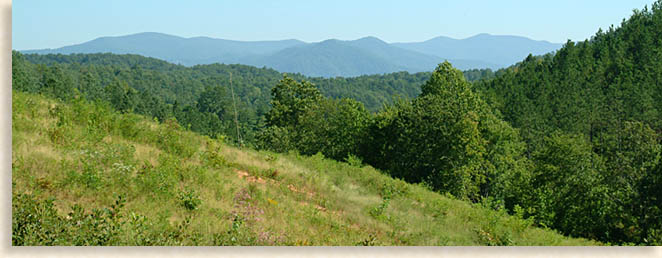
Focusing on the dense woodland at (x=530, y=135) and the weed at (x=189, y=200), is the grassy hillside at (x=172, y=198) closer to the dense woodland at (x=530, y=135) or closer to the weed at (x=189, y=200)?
the weed at (x=189, y=200)

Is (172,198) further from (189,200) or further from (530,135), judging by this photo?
(530,135)

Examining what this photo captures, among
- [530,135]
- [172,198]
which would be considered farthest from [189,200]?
[530,135]

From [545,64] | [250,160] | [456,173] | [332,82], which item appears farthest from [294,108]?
[332,82]

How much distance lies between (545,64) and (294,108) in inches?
1752

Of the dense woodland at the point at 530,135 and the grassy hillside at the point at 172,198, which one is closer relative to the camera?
the grassy hillside at the point at 172,198

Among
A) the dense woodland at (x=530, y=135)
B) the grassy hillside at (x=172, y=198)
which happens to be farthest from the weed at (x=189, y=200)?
the dense woodland at (x=530, y=135)

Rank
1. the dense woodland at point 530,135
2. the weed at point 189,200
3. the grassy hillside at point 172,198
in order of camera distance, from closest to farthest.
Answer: the grassy hillside at point 172,198 → the weed at point 189,200 → the dense woodland at point 530,135

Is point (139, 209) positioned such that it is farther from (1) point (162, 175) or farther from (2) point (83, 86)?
(2) point (83, 86)

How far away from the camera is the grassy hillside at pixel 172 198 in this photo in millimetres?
6578

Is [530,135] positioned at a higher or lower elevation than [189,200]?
lower

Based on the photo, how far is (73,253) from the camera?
628 cm

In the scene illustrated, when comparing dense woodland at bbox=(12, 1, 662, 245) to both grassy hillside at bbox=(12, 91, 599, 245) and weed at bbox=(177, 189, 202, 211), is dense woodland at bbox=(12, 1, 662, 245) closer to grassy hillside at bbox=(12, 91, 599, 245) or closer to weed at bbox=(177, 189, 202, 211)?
grassy hillside at bbox=(12, 91, 599, 245)

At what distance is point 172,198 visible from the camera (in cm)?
792

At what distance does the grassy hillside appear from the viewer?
21.6ft
